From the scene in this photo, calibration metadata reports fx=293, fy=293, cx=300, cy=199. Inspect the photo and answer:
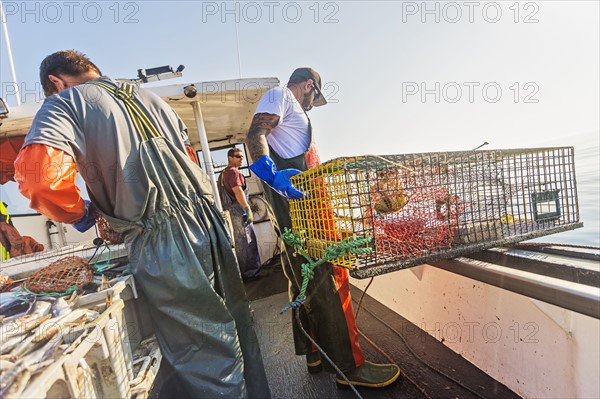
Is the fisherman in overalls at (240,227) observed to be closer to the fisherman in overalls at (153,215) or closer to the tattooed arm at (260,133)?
the tattooed arm at (260,133)

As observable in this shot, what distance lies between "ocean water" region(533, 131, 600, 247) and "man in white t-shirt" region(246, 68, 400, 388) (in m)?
1.56

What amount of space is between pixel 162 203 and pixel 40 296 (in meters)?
0.62

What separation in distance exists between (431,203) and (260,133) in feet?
3.54

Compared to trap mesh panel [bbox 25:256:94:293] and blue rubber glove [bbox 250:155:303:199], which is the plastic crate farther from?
blue rubber glove [bbox 250:155:303:199]

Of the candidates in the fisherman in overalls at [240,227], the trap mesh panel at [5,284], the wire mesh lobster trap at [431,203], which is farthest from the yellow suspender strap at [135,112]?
the fisherman in overalls at [240,227]

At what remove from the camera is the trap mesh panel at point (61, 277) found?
4.11 feet

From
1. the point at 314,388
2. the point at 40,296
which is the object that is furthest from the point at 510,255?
the point at 40,296

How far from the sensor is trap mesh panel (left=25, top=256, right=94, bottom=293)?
1.25 m

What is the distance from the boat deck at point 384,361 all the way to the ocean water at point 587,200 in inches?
44.1

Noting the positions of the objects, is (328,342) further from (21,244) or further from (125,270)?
(21,244)

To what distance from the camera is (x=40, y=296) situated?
1236 mm

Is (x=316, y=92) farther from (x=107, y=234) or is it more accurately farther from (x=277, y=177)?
(x=107, y=234)

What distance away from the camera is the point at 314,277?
182 cm

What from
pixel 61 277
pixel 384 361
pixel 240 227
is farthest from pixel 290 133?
pixel 240 227
